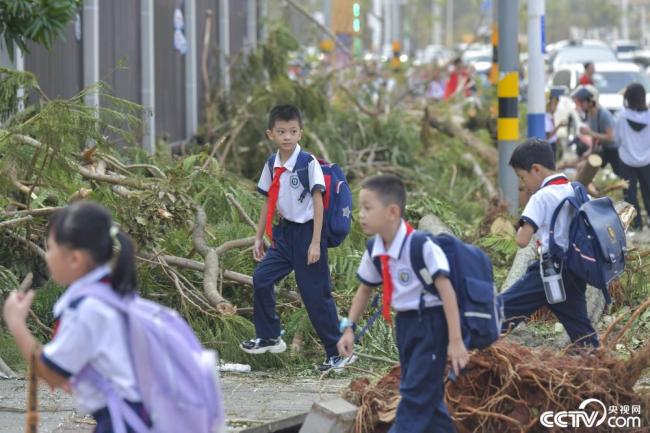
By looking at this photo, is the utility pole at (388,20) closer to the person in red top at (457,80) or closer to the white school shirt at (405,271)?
the person in red top at (457,80)

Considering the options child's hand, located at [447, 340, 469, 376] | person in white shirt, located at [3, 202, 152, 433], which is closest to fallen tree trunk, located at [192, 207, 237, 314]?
child's hand, located at [447, 340, 469, 376]

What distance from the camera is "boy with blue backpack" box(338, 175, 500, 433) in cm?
506

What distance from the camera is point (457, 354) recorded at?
16.1ft

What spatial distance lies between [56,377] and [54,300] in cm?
422

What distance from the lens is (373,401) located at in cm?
582

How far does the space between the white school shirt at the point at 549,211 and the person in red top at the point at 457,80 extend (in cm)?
1668

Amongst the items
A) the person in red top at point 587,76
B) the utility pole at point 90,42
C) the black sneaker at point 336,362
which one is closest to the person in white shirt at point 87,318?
the black sneaker at point 336,362

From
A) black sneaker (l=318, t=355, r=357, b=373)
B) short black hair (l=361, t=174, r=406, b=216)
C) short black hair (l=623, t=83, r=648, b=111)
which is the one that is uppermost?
short black hair (l=623, t=83, r=648, b=111)

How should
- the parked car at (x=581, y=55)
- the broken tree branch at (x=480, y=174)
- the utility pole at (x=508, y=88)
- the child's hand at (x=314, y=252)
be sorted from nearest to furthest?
the child's hand at (x=314, y=252), the utility pole at (x=508, y=88), the broken tree branch at (x=480, y=174), the parked car at (x=581, y=55)

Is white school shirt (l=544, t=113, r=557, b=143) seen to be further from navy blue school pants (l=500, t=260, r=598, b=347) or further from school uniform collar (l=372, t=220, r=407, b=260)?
school uniform collar (l=372, t=220, r=407, b=260)

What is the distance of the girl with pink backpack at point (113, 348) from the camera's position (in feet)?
12.4

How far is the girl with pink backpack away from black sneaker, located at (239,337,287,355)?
355 cm

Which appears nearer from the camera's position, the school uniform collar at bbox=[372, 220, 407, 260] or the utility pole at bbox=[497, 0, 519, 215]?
the school uniform collar at bbox=[372, 220, 407, 260]

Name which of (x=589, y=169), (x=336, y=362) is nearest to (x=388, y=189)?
(x=336, y=362)
